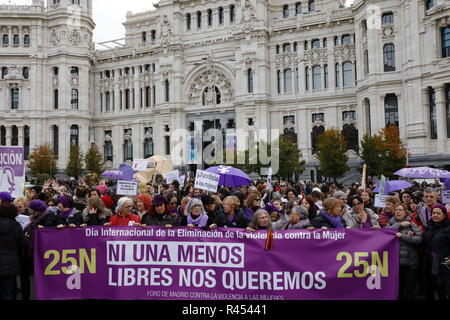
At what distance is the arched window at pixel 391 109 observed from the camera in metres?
41.2

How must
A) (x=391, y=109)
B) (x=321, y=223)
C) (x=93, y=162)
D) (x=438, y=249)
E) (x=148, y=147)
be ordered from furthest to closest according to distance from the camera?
(x=148, y=147), (x=93, y=162), (x=391, y=109), (x=321, y=223), (x=438, y=249)

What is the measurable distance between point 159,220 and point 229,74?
45053mm

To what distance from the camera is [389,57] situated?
41.5 meters

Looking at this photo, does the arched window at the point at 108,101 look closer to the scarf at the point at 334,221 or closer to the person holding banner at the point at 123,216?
the person holding banner at the point at 123,216

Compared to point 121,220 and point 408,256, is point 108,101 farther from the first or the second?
point 408,256

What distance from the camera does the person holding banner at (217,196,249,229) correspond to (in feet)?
28.5

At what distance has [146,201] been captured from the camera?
10000 mm

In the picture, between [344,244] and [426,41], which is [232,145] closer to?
[426,41]

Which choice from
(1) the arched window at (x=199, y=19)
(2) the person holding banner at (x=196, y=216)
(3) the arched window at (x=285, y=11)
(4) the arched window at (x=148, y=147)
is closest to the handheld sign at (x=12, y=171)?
(2) the person holding banner at (x=196, y=216)

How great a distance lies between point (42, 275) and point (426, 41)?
3716 centimetres

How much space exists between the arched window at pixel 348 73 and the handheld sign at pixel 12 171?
41747 mm

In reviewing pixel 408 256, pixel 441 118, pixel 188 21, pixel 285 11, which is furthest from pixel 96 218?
pixel 285 11

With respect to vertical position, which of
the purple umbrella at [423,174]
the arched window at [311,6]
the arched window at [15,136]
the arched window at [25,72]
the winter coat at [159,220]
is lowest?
the winter coat at [159,220]

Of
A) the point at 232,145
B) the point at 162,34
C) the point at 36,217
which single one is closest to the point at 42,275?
the point at 36,217
